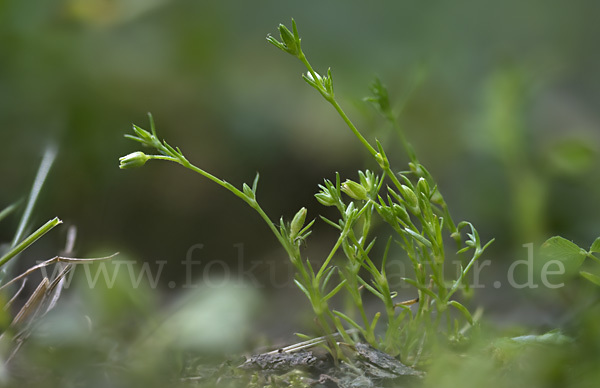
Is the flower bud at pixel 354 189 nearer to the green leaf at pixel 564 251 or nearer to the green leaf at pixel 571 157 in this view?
the green leaf at pixel 564 251

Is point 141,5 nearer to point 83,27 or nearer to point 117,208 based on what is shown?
point 83,27

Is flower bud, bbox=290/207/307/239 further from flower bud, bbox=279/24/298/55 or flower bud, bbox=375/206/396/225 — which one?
flower bud, bbox=279/24/298/55

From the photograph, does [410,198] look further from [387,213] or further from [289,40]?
[289,40]

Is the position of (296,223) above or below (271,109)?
above

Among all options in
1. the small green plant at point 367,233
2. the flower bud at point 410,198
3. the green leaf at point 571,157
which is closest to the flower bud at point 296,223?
the small green plant at point 367,233

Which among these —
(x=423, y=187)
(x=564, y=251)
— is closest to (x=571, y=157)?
(x=564, y=251)

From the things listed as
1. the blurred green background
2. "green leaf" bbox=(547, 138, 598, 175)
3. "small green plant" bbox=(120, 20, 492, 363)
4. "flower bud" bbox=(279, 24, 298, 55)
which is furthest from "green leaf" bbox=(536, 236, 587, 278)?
"green leaf" bbox=(547, 138, 598, 175)

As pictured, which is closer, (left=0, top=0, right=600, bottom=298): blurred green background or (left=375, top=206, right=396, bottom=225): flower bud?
(left=375, top=206, right=396, bottom=225): flower bud

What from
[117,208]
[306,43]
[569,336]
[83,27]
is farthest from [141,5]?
[569,336]
